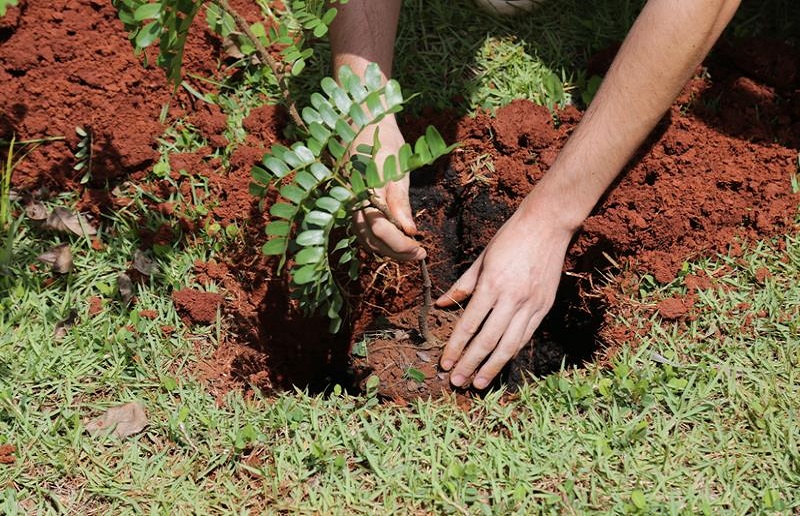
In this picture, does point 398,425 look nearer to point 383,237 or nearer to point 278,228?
point 383,237

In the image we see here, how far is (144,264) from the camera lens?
2.65 metres

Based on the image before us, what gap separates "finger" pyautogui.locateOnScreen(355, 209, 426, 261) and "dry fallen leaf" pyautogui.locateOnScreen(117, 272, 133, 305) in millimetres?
788

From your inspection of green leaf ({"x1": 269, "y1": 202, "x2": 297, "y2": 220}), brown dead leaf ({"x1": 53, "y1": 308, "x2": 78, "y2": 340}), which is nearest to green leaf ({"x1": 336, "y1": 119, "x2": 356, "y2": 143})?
green leaf ({"x1": 269, "y1": 202, "x2": 297, "y2": 220})

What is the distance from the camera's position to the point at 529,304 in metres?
2.46

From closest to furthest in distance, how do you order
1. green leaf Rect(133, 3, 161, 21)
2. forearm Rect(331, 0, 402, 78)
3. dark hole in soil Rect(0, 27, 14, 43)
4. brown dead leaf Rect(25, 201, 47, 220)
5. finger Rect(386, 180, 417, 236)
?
green leaf Rect(133, 3, 161, 21)
finger Rect(386, 180, 417, 236)
forearm Rect(331, 0, 402, 78)
brown dead leaf Rect(25, 201, 47, 220)
dark hole in soil Rect(0, 27, 14, 43)

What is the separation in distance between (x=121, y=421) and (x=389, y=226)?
948 millimetres

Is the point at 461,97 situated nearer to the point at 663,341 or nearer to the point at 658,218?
the point at 658,218

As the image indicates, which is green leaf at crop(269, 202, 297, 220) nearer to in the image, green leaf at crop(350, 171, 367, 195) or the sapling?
the sapling

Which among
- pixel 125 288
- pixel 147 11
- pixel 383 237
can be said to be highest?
pixel 147 11

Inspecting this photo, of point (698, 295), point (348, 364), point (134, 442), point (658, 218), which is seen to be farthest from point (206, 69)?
point (698, 295)

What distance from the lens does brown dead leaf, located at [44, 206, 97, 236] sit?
2.72 m

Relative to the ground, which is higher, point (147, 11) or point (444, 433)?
point (147, 11)

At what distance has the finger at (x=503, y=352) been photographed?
2.43 meters

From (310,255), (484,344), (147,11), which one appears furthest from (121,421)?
(147,11)
